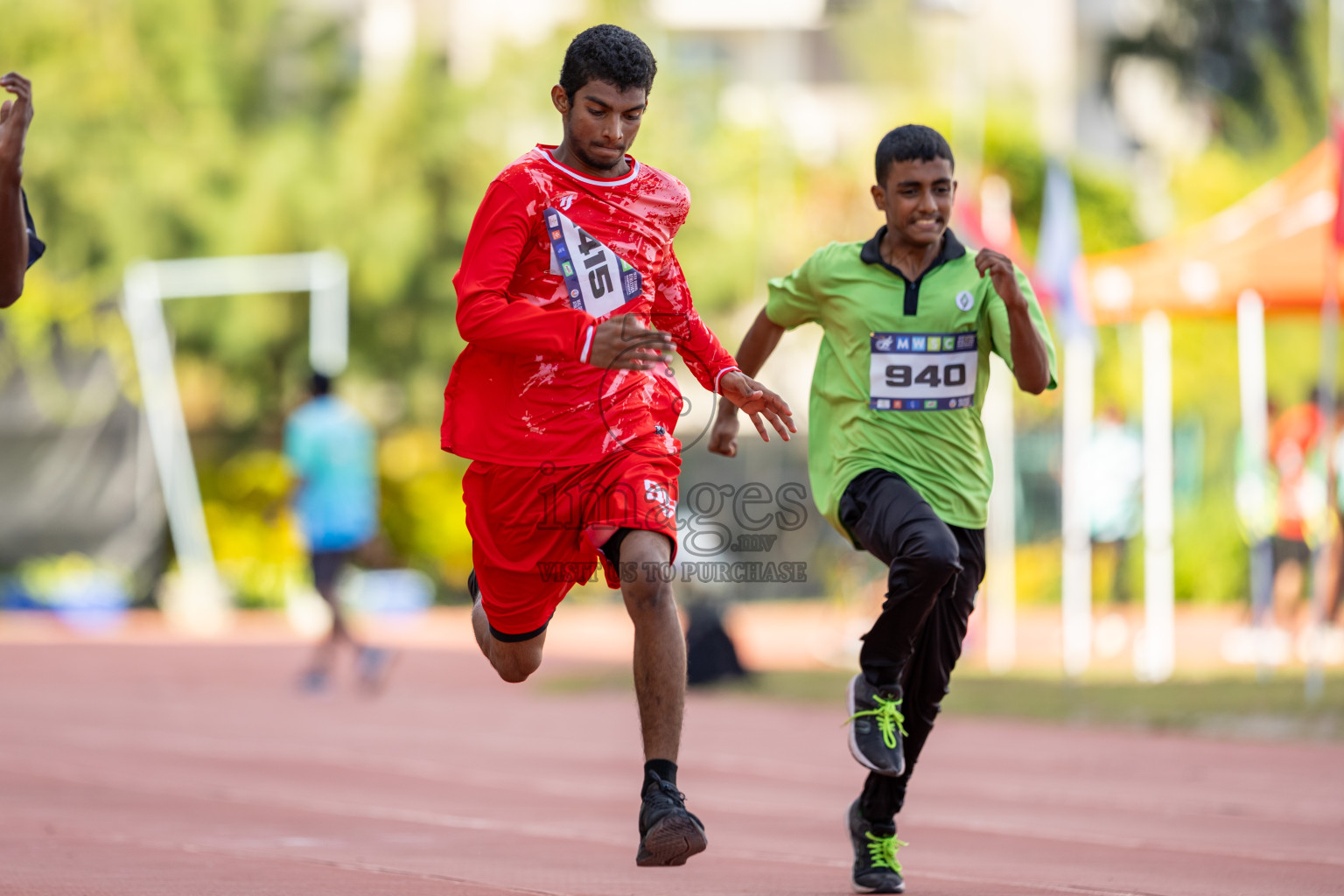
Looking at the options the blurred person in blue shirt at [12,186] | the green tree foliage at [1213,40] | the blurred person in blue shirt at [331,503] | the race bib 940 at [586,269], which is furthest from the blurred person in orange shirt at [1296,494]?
the green tree foliage at [1213,40]

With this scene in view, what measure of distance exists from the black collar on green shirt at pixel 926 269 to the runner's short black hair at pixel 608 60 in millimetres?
1084

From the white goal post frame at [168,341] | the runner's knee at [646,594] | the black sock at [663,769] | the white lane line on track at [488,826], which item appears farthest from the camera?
the white goal post frame at [168,341]

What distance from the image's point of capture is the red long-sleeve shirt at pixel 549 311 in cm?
499

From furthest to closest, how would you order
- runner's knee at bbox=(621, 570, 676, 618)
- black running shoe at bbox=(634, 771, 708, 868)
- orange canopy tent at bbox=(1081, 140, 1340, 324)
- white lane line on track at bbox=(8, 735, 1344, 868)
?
orange canopy tent at bbox=(1081, 140, 1340, 324)
white lane line on track at bbox=(8, 735, 1344, 868)
runner's knee at bbox=(621, 570, 676, 618)
black running shoe at bbox=(634, 771, 708, 868)

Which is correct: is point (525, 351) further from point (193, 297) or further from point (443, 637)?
point (193, 297)

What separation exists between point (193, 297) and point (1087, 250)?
14.7 m

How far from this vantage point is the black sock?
4859 mm

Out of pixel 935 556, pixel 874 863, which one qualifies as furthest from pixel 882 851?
pixel 935 556

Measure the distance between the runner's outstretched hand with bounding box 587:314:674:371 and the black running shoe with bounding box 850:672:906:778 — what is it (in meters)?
1.24

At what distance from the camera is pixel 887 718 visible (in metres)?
5.39

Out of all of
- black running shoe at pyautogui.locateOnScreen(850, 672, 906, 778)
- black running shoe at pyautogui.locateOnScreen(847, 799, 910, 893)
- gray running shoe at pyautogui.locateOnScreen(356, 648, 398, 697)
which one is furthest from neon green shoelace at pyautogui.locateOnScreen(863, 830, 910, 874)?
gray running shoe at pyautogui.locateOnScreen(356, 648, 398, 697)

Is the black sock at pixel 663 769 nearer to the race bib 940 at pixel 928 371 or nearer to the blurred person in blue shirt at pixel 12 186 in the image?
the race bib 940 at pixel 928 371

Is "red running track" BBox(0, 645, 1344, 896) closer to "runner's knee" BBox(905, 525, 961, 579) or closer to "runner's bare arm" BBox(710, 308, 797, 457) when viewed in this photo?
"runner's knee" BBox(905, 525, 961, 579)

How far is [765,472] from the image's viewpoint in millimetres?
27031
